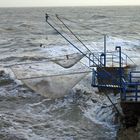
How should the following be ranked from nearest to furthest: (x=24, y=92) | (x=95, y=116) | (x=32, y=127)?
1. (x=32, y=127)
2. (x=95, y=116)
3. (x=24, y=92)

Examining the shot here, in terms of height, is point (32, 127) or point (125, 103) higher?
point (125, 103)

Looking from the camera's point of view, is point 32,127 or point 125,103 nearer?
point 125,103

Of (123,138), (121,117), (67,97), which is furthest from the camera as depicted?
(67,97)

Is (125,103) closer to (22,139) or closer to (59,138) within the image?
(59,138)

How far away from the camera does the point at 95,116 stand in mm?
18078

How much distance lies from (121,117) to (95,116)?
116 inches

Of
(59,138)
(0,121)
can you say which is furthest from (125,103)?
(0,121)

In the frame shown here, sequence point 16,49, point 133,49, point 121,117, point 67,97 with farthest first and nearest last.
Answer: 1. point 16,49
2. point 133,49
3. point 67,97
4. point 121,117

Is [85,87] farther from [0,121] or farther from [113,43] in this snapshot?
[113,43]

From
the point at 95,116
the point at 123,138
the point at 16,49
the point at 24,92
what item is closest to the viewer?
the point at 123,138

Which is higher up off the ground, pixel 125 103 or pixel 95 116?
pixel 125 103

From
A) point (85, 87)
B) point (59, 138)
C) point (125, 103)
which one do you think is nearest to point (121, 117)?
point (125, 103)

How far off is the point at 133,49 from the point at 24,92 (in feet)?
66.5

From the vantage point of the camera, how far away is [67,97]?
21.7 meters
